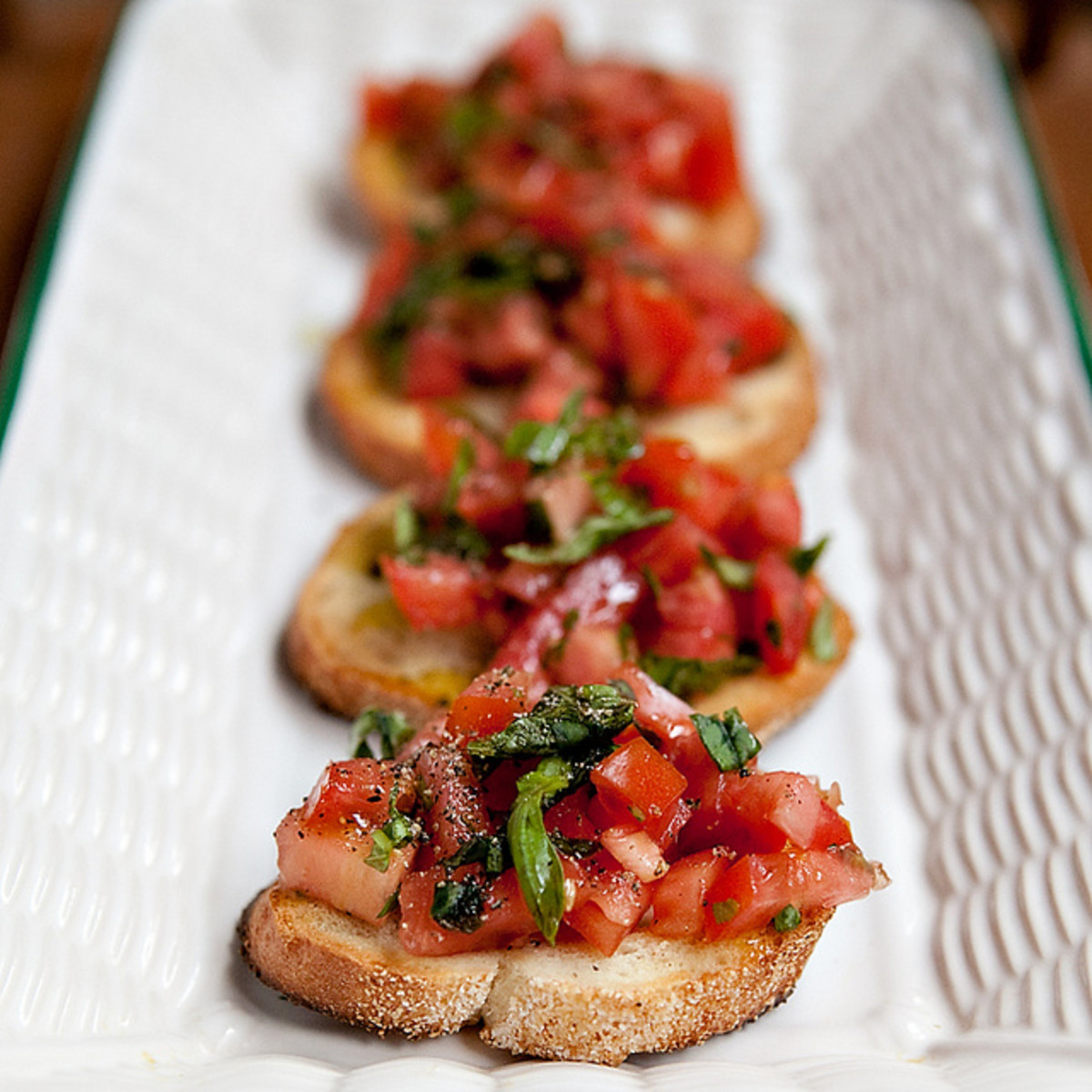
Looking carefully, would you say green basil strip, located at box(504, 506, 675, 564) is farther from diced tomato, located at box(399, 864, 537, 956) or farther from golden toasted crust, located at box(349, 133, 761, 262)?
golden toasted crust, located at box(349, 133, 761, 262)

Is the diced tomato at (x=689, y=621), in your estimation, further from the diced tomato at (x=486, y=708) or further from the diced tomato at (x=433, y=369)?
the diced tomato at (x=433, y=369)

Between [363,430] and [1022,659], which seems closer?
[1022,659]

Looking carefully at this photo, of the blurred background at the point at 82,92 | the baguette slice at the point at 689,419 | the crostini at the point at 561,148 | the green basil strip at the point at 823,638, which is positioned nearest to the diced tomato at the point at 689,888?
the green basil strip at the point at 823,638

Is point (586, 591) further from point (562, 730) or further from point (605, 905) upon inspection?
point (605, 905)

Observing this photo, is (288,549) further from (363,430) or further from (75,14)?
(75,14)

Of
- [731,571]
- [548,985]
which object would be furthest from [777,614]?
[548,985]

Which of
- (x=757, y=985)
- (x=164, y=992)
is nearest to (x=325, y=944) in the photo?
(x=164, y=992)
